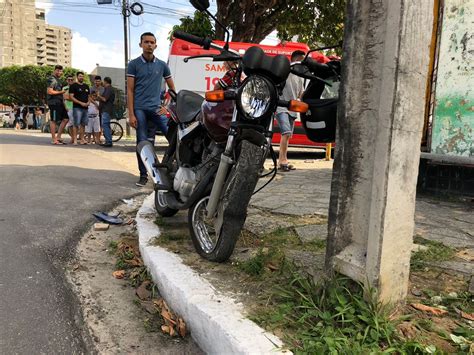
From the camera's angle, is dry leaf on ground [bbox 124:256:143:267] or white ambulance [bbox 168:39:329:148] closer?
dry leaf on ground [bbox 124:256:143:267]

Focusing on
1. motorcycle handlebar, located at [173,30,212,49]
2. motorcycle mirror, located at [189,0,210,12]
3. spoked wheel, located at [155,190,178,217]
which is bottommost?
spoked wheel, located at [155,190,178,217]

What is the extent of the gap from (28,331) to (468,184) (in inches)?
181

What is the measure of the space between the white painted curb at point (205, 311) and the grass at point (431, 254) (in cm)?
129

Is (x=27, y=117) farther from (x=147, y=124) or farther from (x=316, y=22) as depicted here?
(x=147, y=124)

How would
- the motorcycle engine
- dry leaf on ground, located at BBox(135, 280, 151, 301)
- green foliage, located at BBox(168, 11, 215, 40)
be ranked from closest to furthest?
dry leaf on ground, located at BBox(135, 280, 151, 301) < the motorcycle engine < green foliage, located at BBox(168, 11, 215, 40)

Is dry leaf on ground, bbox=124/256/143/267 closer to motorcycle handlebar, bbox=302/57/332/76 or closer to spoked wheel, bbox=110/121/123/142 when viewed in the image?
motorcycle handlebar, bbox=302/57/332/76

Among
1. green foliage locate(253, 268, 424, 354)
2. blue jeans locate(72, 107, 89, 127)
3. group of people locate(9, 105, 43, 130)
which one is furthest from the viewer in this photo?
group of people locate(9, 105, 43, 130)

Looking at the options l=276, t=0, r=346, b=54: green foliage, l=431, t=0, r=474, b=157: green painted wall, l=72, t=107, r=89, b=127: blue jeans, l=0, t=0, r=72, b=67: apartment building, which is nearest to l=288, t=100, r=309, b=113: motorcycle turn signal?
l=431, t=0, r=474, b=157: green painted wall

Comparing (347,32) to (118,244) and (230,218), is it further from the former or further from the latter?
(118,244)

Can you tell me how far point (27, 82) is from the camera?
42.1m

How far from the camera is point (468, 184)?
4711 mm

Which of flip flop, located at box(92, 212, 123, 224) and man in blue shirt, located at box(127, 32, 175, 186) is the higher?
man in blue shirt, located at box(127, 32, 175, 186)

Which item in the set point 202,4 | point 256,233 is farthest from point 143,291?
point 202,4

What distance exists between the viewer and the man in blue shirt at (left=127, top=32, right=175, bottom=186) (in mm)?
5621
